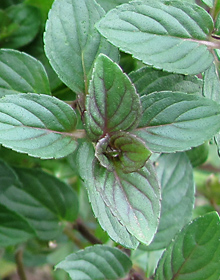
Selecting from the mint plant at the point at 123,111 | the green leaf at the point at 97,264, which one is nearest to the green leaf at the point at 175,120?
the mint plant at the point at 123,111

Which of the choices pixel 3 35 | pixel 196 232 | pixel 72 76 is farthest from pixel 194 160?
pixel 3 35

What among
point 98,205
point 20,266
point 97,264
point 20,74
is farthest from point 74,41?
point 20,266

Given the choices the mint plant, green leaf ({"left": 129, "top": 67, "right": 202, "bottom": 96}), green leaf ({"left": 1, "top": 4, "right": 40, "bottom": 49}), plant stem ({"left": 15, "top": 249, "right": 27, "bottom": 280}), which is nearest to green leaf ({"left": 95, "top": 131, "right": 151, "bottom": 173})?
the mint plant

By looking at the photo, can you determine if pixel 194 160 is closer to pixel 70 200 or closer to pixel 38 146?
pixel 70 200

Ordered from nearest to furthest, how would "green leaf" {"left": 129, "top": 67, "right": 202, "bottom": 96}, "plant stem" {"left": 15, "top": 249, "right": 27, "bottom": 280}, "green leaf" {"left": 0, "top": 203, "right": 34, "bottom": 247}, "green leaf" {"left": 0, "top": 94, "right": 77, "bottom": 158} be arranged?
"green leaf" {"left": 0, "top": 94, "right": 77, "bottom": 158}
"green leaf" {"left": 129, "top": 67, "right": 202, "bottom": 96}
"green leaf" {"left": 0, "top": 203, "right": 34, "bottom": 247}
"plant stem" {"left": 15, "top": 249, "right": 27, "bottom": 280}

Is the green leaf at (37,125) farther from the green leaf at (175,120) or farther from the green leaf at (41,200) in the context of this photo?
the green leaf at (41,200)

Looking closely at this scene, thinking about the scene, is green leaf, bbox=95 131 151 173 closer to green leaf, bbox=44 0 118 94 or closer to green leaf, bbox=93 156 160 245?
green leaf, bbox=93 156 160 245

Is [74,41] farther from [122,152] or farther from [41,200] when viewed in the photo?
[41,200]
